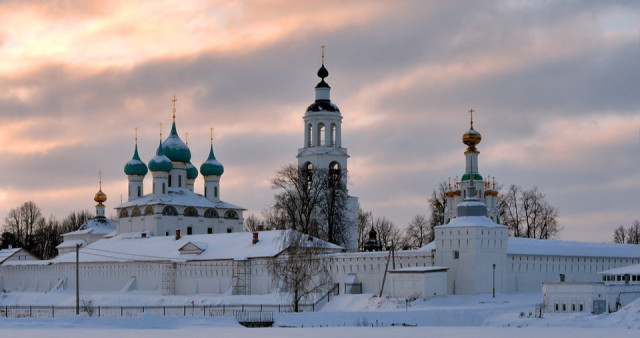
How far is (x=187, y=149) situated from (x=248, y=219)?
28.7 metres

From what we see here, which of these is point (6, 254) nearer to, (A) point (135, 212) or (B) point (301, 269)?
(A) point (135, 212)

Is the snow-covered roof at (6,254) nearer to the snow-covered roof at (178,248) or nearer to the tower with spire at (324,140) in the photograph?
the snow-covered roof at (178,248)

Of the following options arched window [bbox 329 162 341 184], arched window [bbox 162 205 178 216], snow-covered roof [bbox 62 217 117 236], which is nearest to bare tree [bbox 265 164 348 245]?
arched window [bbox 329 162 341 184]

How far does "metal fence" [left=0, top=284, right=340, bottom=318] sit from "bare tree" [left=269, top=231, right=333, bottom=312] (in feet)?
1.73

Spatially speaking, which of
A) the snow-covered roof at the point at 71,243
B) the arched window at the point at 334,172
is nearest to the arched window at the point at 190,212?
the snow-covered roof at the point at 71,243

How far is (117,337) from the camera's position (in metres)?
35.5

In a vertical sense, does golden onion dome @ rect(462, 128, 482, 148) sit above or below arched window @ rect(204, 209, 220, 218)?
above

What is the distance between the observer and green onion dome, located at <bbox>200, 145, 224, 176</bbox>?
291ft

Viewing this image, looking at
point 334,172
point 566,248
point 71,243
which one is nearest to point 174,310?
point 566,248

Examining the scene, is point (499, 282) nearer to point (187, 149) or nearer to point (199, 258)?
point (199, 258)

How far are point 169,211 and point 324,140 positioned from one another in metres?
12.4

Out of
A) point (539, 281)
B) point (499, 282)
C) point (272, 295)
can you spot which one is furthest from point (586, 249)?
point (272, 295)

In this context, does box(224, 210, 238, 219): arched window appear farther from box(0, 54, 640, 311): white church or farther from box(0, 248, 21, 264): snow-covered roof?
box(0, 248, 21, 264): snow-covered roof

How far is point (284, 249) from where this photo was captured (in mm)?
62406
